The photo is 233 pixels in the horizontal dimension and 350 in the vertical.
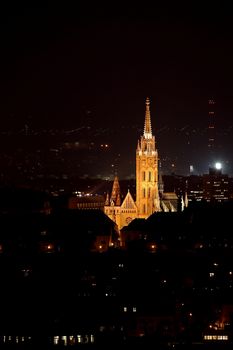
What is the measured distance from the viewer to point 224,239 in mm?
52594

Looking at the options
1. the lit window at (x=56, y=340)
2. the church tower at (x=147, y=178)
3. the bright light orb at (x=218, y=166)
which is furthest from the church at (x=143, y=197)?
the bright light orb at (x=218, y=166)

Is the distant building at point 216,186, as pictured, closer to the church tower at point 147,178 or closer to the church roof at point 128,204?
the church tower at point 147,178

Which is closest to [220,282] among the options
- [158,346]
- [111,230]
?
[158,346]

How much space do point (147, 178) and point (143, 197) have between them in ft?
4.81

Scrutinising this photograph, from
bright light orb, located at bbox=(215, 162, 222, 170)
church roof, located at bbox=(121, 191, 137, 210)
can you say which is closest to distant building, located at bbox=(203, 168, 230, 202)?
bright light orb, located at bbox=(215, 162, 222, 170)

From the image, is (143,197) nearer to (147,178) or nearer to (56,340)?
(147,178)

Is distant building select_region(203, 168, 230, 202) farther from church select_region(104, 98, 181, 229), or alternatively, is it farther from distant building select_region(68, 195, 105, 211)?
church select_region(104, 98, 181, 229)

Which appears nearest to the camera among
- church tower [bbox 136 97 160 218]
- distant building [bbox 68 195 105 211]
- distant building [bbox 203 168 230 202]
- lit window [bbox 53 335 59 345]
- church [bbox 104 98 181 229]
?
lit window [bbox 53 335 59 345]

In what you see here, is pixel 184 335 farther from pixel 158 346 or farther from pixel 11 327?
pixel 11 327

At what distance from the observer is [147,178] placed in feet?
224

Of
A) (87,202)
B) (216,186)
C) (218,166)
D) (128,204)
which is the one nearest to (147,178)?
(128,204)

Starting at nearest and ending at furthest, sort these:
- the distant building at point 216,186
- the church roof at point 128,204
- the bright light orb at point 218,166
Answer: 1. the church roof at point 128,204
2. the distant building at point 216,186
3. the bright light orb at point 218,166

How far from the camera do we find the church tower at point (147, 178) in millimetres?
67125

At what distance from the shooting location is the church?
6681 centimetres
